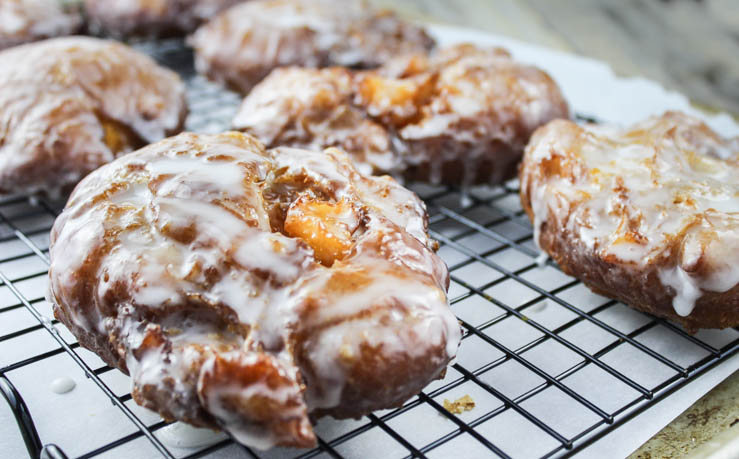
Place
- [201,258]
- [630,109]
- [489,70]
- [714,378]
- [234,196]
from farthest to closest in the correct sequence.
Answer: [630,109], [489,70], [714,378], [234,196], [201,258]

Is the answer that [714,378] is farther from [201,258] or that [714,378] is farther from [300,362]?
[201,258]

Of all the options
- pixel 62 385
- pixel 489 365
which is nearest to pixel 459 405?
pixel 489 365

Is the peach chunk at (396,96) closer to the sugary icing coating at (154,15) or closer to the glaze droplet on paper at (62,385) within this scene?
the glaze droplet on paper at (62,385)

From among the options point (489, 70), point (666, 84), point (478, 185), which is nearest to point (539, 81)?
point (489, 70)

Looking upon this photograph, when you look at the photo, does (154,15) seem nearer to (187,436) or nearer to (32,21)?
(32,21)

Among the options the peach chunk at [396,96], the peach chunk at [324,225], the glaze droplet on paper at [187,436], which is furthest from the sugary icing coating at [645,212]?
the glaze droplet on paper at [187,436]
